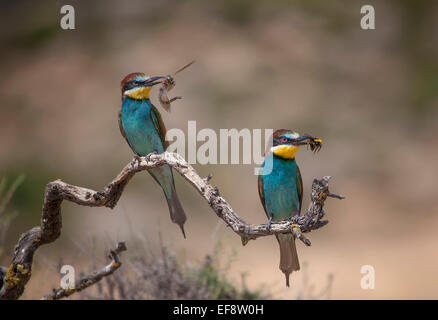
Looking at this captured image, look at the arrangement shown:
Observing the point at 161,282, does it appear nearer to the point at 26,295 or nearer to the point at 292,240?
the point at 26,295

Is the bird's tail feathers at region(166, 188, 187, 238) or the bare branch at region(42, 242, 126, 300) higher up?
the bird's tail feathers at region(166, 188, 187, 238)

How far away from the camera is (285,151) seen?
7.32 feet

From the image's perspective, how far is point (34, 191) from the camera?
6777 mm

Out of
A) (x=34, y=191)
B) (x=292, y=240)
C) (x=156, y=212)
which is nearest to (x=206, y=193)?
(x=292, y=240)

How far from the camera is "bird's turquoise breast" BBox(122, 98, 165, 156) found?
2.60 metres

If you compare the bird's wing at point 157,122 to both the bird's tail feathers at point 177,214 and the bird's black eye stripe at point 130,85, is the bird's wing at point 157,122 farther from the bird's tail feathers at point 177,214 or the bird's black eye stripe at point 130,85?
the bird's tail feathers at point 177,214

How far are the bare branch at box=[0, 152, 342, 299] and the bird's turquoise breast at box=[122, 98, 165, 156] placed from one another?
0.36 metres

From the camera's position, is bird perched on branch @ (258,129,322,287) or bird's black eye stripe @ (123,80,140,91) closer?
bird perched on branch @ (258,129,322,287)

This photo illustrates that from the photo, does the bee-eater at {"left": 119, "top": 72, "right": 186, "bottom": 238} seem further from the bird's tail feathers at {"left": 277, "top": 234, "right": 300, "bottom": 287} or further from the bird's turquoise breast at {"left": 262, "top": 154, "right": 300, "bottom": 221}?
the bird's tail feathers at {"left": 277, "top": 234, "right": 300, "bottom": 287}

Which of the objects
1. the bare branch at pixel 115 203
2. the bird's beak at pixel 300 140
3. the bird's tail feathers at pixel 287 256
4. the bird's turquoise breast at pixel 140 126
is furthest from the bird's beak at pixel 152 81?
the bird's tail feathers at pixel 287 256

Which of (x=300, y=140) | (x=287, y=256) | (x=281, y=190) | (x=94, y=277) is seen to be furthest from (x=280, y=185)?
(x=94, y=277)

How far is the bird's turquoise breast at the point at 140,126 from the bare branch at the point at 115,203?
0.36 m

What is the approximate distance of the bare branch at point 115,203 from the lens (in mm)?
1670

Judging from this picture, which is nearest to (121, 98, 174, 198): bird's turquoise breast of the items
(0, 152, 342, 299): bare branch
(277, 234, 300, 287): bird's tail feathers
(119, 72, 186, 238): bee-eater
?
(119, 72, 186, 238): bee-eater
